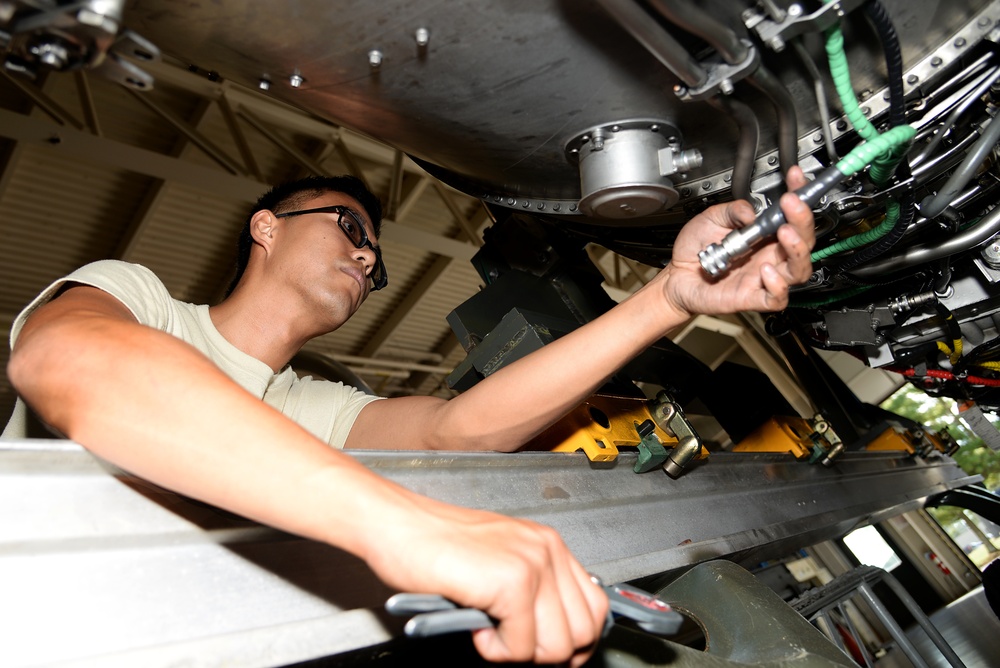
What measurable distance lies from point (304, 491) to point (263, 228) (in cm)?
120

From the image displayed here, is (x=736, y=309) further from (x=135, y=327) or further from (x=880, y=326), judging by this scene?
(x=880, y=326)

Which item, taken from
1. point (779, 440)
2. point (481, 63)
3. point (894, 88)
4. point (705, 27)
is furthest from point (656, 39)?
point (779, 440)

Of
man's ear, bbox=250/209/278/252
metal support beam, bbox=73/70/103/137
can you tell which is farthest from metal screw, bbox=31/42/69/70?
metal support beam, bbox=73/70/103/137

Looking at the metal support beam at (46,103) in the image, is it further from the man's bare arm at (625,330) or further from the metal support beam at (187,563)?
the metal support beam at (187,563)

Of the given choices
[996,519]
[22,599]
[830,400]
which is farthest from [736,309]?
[996,519]

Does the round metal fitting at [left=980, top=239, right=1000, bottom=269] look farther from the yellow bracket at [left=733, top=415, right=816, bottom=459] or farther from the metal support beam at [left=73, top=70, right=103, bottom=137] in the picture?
the metal support beam at [left=73, top=70, right=103, bottom=137]

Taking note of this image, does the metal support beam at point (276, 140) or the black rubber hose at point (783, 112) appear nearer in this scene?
the black rubber hose at point (783, 112)

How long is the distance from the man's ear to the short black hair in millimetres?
31

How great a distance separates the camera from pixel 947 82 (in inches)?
38.0

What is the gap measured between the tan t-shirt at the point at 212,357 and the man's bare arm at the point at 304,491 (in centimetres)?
32

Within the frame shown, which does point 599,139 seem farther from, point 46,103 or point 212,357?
point 46,103

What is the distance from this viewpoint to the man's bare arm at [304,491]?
549 millimetres

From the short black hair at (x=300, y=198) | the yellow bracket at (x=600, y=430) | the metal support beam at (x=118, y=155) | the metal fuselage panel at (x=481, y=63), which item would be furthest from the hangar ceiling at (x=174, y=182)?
the metal fuselage panel at (x=481, y=63)

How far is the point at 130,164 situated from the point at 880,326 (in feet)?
13.0
